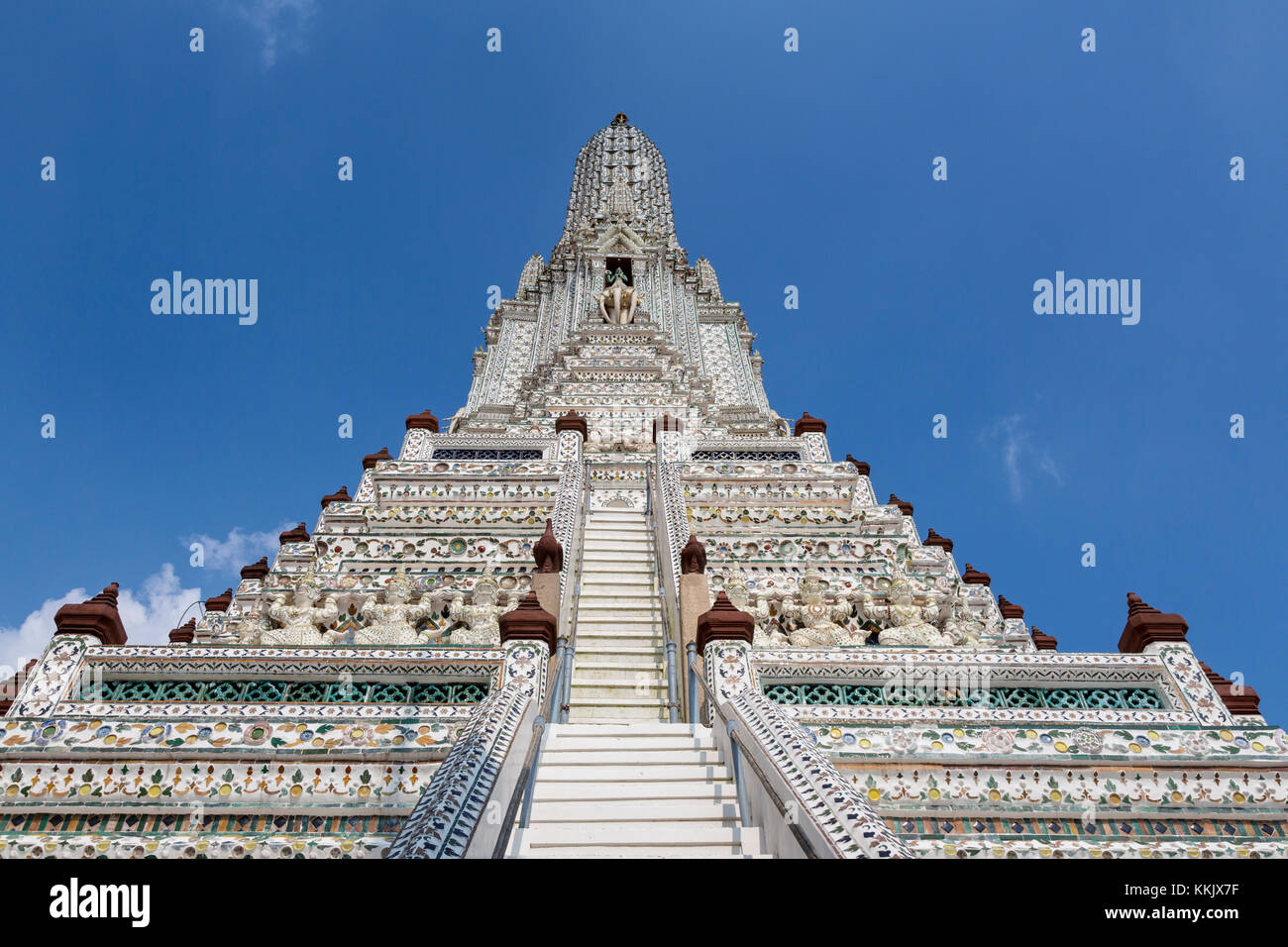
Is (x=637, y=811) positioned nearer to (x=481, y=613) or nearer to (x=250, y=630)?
(x=481, y=613)

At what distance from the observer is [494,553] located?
36.3 feet

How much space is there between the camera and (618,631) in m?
9.77

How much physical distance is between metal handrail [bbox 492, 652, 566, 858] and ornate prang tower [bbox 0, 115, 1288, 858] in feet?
0.10

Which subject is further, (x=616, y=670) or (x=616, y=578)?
(x=616, y=578)

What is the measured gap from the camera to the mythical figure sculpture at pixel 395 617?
8.64 metres

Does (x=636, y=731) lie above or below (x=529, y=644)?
below

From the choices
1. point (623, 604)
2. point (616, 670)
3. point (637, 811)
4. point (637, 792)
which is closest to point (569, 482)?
point (623, 604)

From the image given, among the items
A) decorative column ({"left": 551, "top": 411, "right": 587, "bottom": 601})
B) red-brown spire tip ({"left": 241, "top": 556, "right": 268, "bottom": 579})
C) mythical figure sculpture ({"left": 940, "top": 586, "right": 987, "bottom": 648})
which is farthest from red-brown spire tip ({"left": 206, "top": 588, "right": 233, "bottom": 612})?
mythical figure sculpture ({"left": 940, "top": 586, "right": 987, "bottom": 648})

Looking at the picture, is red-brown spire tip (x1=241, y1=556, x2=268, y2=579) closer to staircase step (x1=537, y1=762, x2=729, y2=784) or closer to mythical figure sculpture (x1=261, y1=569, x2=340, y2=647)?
mythical figure sculpture (x1=261, y1=569, x2=340, y2=647)

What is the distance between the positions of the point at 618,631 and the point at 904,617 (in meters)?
2.97

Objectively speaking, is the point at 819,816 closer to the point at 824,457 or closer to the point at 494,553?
the point at 494,553

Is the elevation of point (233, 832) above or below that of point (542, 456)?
below
